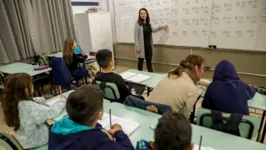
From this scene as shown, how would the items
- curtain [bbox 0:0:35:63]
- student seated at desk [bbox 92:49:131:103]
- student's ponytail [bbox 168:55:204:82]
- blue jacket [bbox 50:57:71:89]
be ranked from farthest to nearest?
1. curtain [bbox 0:0:35:63]
2. blue jacket [bbox 50:57:71:89]
3. student seated at desk [bbox 92:49:131:103]
4. student's ponytail [bbox 168:55:204:82]

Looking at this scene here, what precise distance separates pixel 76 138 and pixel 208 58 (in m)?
3.65

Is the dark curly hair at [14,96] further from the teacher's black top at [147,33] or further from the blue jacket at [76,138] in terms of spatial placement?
the teacher's black top at [147,33]

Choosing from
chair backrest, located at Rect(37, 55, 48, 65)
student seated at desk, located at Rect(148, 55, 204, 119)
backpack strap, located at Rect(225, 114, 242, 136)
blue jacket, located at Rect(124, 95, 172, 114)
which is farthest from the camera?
chair backrest, located at Rect(37, 55, 48, 65)

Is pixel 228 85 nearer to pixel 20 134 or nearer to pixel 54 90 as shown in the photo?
pixel 20 134

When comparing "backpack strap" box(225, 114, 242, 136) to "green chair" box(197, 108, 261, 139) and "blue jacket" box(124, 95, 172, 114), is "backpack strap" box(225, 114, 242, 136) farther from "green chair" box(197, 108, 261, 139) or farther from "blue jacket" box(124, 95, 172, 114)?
"blue jacket" box(124, 95, 172, 114)

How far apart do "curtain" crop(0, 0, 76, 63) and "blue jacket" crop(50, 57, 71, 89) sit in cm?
115

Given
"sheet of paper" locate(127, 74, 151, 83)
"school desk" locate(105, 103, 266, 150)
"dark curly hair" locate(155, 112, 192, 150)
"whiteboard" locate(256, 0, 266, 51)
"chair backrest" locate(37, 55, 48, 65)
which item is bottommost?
"school desk" locate(105, 103, 266, 150)

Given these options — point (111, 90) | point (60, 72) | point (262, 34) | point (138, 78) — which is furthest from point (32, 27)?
point (262, 34)

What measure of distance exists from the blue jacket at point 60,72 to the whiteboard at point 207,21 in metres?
2.29

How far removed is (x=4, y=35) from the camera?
11.5 feet

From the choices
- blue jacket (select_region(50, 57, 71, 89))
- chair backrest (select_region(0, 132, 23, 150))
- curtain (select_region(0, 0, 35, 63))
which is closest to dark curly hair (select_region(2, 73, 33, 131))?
chair backrest (select_region(0, 132, 23, 150))

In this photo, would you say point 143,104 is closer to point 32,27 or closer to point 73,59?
point 73,59

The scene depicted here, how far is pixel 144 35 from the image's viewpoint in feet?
13.8

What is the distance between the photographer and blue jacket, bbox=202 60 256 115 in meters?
1.50
